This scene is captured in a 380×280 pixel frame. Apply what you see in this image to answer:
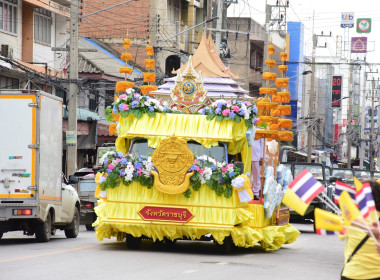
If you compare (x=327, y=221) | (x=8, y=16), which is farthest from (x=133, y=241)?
(x=8, y=16)

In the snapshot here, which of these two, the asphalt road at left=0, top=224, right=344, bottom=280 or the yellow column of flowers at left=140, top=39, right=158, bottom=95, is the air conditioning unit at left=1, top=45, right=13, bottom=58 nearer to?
the yellow column of flowers at left=140, top=39, right=158, bottom=95

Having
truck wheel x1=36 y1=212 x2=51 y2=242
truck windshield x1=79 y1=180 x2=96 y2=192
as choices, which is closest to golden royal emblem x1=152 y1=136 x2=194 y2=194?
truck wheel x1=36 y1=212 x2=51 y2=242

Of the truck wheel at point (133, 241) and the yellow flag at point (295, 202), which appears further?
the truck wheel at point (133, 241)

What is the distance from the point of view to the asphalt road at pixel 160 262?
13336mm

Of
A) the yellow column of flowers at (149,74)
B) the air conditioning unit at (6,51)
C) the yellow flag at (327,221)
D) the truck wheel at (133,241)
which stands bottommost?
the truck wheel at (133,241)

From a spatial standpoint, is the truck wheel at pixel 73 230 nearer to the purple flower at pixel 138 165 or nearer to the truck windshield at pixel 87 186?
the truck windshield at pixel 87 186

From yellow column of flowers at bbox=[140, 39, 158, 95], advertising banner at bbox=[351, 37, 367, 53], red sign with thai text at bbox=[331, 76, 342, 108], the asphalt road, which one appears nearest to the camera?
the asphalt road

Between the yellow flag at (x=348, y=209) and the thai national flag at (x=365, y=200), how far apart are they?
95mm

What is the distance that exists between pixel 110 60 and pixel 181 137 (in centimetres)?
3703

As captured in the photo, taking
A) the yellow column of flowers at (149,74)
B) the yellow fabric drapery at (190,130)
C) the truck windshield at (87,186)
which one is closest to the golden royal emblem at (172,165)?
the yellow fabric drapery at (190,130)

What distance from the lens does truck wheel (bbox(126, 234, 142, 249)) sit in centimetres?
1761

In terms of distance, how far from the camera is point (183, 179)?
1675cm

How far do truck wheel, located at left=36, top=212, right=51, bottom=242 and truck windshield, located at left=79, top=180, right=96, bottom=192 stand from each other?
7.26 meters

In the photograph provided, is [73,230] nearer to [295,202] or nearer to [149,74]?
[149,74]
